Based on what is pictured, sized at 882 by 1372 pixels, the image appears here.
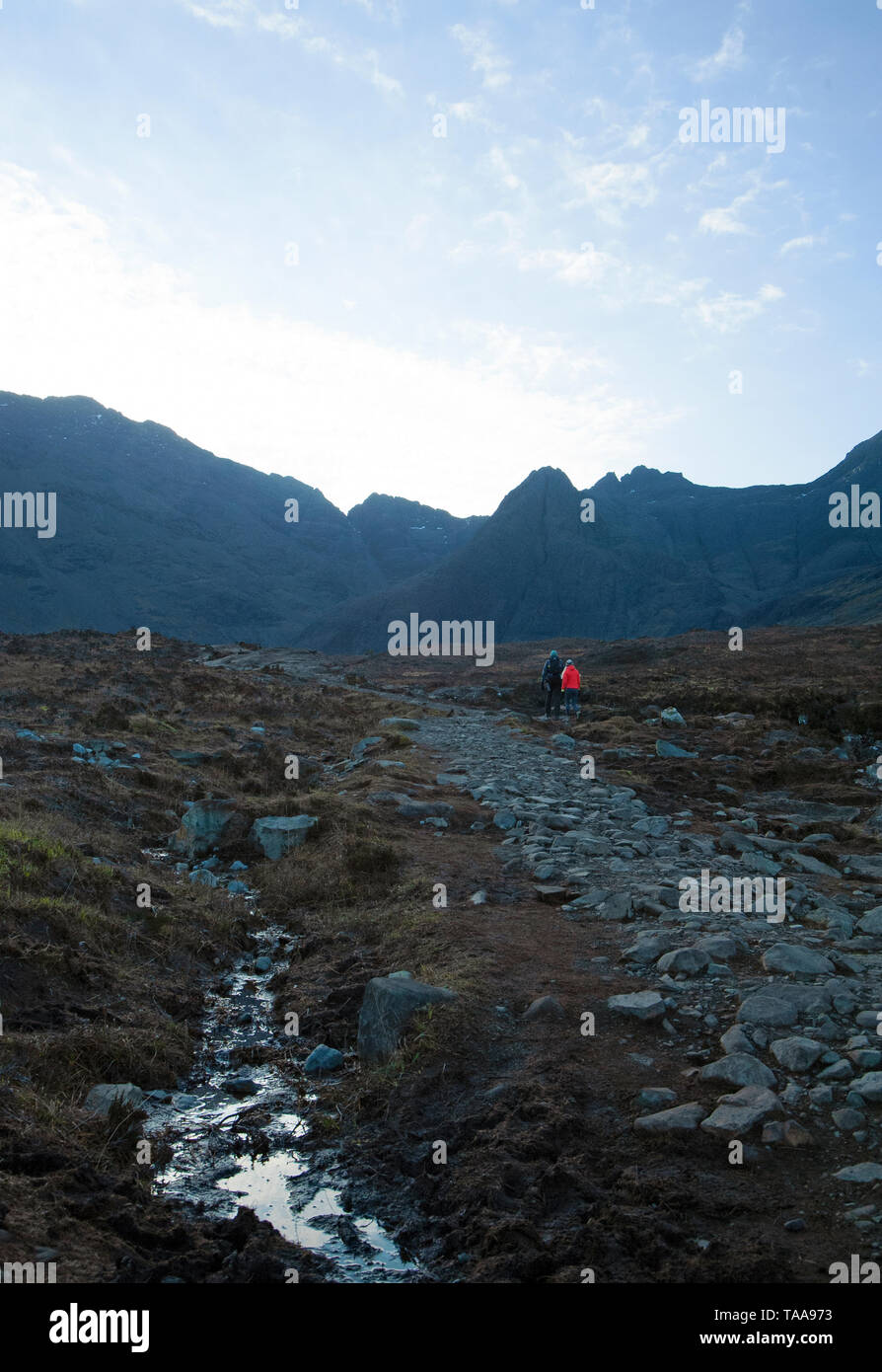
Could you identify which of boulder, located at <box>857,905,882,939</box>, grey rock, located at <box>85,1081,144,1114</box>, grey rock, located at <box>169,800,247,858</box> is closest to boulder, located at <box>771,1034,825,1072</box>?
boulder, located at <box>857,905,882,939</box>

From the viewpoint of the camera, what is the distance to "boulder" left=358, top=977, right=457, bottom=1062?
6410 millimetres

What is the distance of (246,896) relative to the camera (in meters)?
10.7

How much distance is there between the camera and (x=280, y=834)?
39.4 ft

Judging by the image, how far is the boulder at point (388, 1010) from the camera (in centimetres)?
641

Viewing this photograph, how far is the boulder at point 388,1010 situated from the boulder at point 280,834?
5270mm

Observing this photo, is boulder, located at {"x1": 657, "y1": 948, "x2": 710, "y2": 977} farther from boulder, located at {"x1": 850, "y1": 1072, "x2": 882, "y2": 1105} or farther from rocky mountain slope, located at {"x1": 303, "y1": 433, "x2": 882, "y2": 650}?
rocky mountain slope, located at {"x1": 303, "y1": 433, "x2": 882, "y2": 650}

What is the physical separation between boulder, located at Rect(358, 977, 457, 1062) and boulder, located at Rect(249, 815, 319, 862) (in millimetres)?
5270

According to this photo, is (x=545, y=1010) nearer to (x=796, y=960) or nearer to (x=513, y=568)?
(x=796, y=960)

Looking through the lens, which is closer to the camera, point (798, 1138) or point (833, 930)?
point (798, 1138)

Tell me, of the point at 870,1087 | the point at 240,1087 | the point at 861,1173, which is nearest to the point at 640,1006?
the point at 870,1087

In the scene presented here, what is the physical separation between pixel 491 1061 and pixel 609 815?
24.7 feet

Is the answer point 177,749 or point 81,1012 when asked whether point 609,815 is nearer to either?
point 81,1012
